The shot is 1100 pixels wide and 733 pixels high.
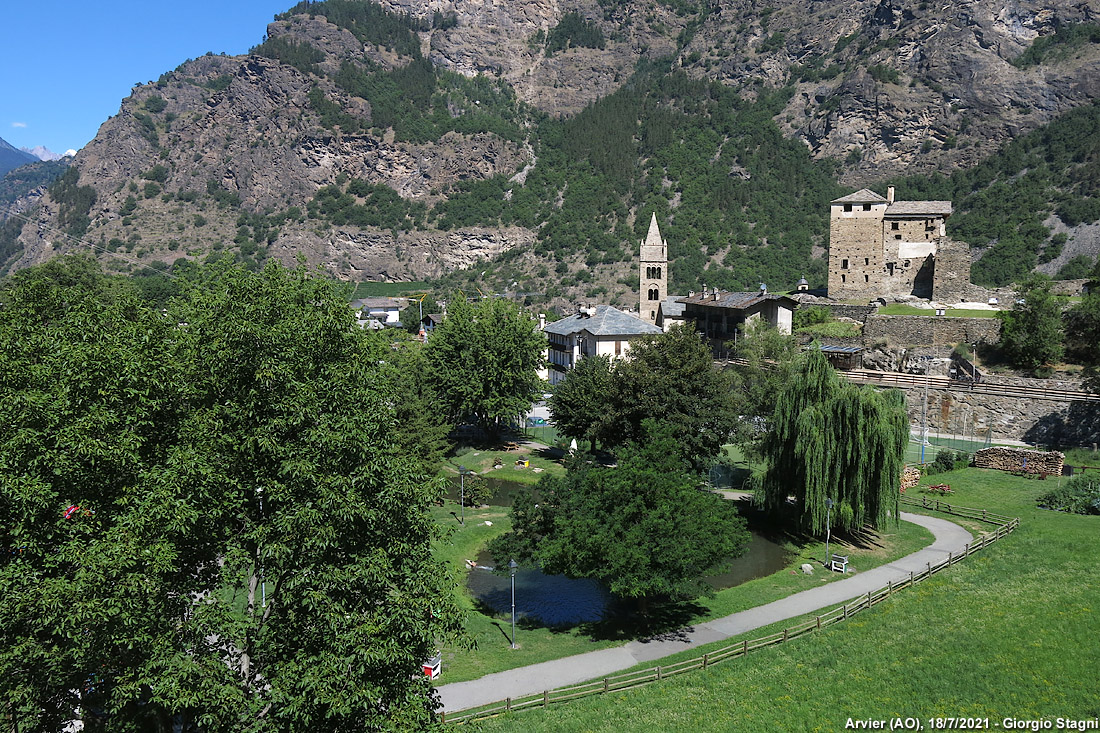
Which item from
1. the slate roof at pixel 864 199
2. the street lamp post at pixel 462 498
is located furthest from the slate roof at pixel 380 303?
the street lamp post at pixel 462 498

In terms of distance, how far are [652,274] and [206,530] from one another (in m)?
70.8

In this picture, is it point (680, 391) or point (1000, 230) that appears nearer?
point (680, 391)

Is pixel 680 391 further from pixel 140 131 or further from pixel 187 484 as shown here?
pixel 140 131

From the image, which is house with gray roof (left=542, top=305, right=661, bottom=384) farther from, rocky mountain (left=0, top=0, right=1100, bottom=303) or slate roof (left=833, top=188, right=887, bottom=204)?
rocky mountain (left=0, top=0, right=1100, bottom=303)

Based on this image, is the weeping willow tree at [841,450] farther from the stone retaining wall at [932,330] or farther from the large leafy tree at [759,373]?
the stone retaining wall at [932,330]

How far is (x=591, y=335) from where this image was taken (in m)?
66.6

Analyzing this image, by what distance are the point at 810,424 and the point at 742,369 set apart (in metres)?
23.6

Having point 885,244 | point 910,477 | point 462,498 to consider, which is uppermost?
point 885,244

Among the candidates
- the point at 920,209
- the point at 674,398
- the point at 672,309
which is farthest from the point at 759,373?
the point at 672,309

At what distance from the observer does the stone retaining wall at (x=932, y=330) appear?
2085 inches

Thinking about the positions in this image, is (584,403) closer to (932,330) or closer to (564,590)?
(564,590)

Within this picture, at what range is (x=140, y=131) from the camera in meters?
196

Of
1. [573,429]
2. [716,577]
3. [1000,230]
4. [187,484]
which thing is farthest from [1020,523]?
[1000,230]

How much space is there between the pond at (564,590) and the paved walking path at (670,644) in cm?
289
